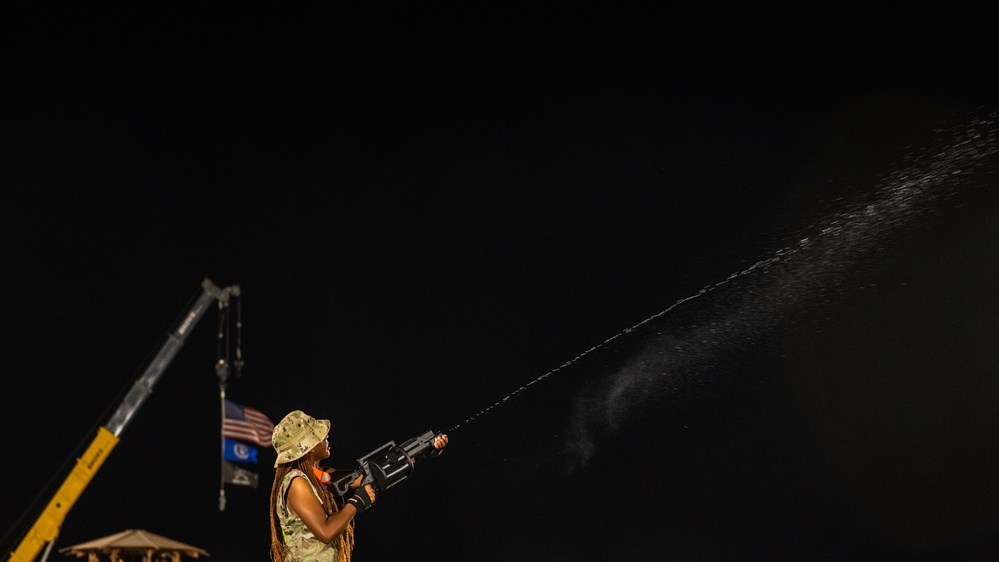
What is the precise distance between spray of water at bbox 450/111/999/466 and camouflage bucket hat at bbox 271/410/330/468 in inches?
353

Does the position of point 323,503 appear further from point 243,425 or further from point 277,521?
point 243,425

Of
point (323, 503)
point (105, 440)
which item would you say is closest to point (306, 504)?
point (323, 503)

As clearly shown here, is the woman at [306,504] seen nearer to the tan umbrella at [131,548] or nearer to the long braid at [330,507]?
the long braid at [330,507]

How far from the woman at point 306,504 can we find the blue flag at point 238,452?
13223 mm

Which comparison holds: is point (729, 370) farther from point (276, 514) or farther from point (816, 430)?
point (276, 514)

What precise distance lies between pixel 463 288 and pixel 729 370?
5.48 m

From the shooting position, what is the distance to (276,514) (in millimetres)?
6137

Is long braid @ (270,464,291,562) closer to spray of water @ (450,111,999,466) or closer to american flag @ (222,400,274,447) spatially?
spray of water @ (450,111,999,466)

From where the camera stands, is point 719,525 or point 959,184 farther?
point 719,525

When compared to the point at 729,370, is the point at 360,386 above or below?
above

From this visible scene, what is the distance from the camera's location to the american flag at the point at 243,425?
18.7 metres

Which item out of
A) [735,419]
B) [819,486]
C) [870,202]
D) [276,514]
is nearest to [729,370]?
[735,419]

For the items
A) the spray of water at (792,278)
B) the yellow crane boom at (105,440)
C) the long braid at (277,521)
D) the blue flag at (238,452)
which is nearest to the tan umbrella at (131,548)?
the yellow crane boom at (105,440)

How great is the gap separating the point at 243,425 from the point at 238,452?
1.90ft
